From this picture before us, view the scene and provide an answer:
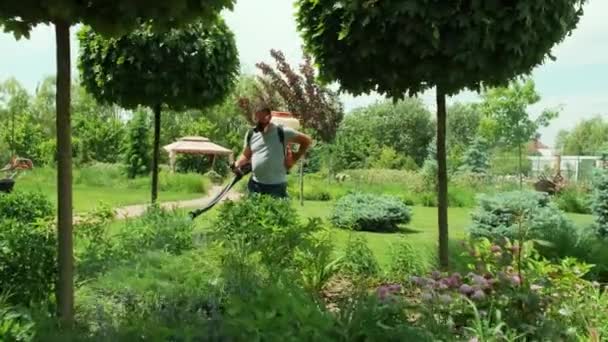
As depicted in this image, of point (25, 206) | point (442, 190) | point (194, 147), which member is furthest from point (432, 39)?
point (194, 147)

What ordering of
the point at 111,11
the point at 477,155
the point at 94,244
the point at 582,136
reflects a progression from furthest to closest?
the point at 582,136, the point at 477,155, the point at 94,244, the point at 111,11

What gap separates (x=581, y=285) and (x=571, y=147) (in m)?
77.6

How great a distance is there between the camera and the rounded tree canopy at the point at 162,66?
777 cm

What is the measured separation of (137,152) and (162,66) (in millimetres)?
19278

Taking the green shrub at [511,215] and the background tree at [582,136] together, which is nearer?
the green shrub at [511,215]

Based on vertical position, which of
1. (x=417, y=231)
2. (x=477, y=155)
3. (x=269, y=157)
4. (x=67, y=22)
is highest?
(x=67, y=22)

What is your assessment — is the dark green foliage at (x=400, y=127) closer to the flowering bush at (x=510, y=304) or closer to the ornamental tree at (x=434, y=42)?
the ornamental tree at (x=434, y=42)

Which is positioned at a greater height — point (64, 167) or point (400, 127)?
point (400, 127)

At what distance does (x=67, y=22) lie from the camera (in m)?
3.48

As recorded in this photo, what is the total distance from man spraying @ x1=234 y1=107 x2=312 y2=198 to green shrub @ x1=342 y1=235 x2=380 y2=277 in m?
1.56

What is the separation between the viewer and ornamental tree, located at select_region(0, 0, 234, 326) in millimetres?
3215

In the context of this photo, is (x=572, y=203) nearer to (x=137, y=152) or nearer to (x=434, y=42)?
(x=434, y=42)

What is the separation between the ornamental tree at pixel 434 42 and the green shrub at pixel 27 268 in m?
2.63

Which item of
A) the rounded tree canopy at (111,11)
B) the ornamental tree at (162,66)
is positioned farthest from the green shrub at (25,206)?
the rounded tree canopy at (111,11)
